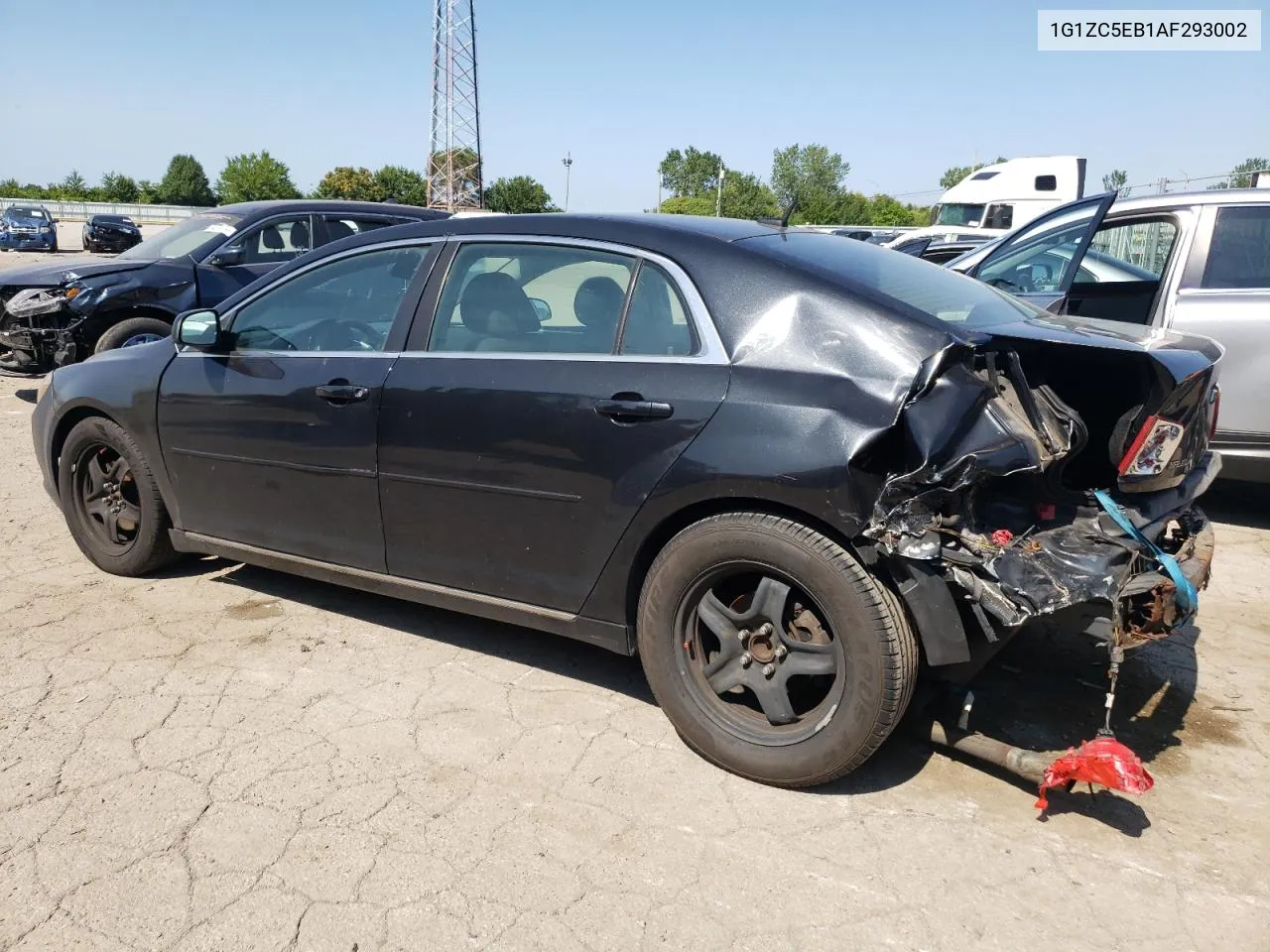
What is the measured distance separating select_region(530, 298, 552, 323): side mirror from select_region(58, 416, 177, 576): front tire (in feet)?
6.92

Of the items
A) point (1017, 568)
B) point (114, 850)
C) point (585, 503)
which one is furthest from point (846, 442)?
point (114, 850)

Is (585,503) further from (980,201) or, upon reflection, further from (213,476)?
(980,201)

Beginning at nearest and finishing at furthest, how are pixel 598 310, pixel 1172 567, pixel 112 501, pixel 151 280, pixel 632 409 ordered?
pixel 1172 567 < pixel 632 409 < pixel 598 310 < pixel 112 501 < pixel 151 280

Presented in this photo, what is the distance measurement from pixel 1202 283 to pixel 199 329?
5294 mm

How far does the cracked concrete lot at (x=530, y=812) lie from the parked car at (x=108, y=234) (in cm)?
3244

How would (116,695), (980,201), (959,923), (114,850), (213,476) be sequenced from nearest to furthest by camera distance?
(959,923)
(114,850)
(116,695)
(213,476)
(980,201)

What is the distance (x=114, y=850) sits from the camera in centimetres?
269

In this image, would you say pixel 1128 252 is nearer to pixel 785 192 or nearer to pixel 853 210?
pixel 853 210

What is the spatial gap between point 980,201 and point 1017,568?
2197cm

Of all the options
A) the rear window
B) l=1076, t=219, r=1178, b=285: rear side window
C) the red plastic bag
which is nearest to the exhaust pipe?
the red plastic bag

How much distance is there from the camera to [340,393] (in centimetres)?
372

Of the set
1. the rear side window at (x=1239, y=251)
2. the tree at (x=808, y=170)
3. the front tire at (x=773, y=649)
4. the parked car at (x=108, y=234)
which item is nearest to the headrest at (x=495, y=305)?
the front tire at (x=773, y=649)

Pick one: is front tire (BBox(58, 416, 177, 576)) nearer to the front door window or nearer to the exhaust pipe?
the front door window

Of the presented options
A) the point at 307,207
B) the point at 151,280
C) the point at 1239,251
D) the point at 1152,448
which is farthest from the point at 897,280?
the point at 151,280
